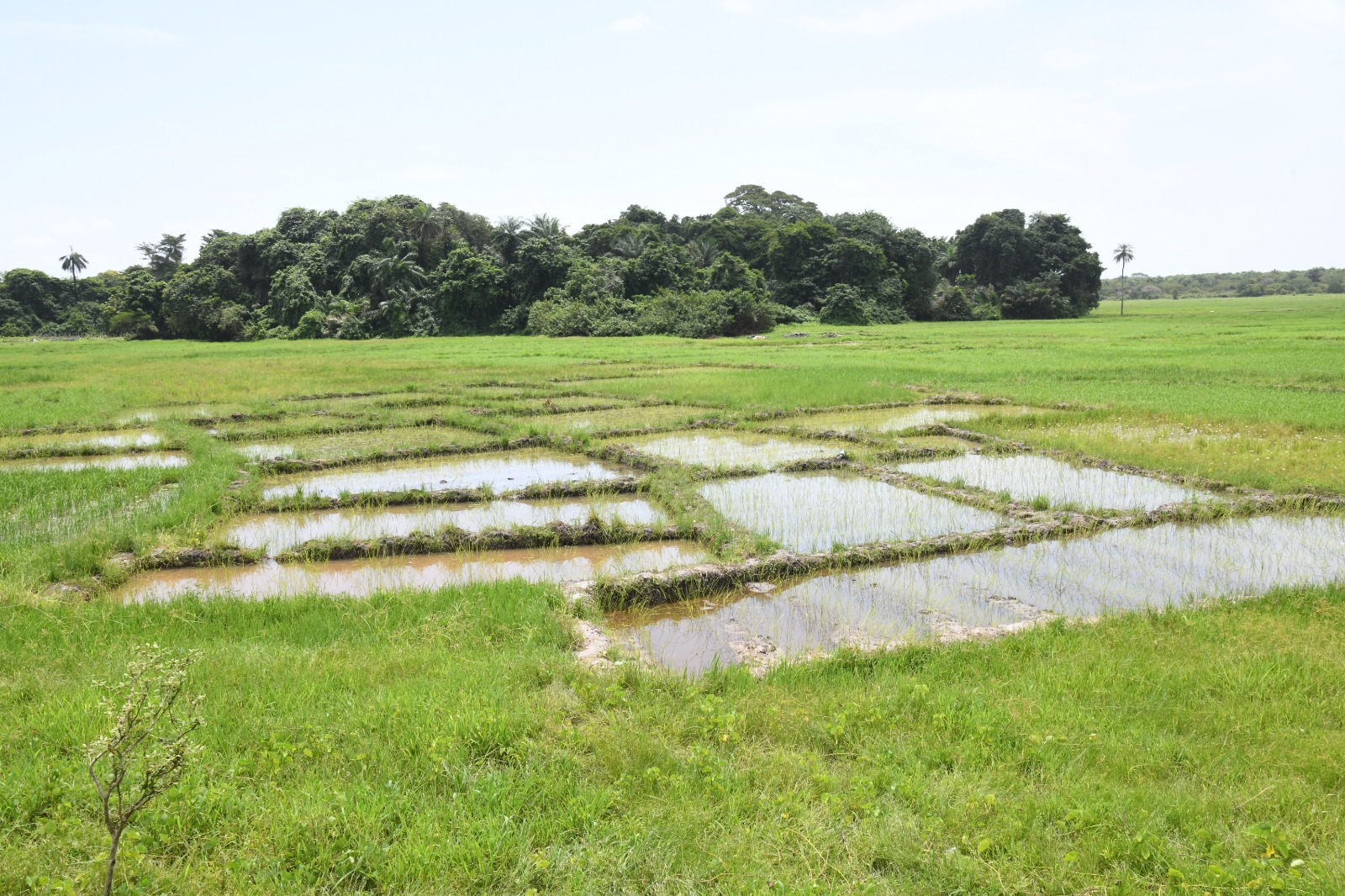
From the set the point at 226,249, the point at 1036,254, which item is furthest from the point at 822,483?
the point at 1036,254

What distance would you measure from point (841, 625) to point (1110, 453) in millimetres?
6260

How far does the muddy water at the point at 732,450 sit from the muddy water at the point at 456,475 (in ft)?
3.19

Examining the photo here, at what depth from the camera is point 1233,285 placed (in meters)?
103

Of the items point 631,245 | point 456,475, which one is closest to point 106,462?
point 456,475

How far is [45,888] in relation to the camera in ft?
7.70

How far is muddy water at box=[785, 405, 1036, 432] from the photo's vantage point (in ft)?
41.0

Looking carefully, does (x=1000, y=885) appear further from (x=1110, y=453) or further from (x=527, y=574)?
(x=1110, y=453)

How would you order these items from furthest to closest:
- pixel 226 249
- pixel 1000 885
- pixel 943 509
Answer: pixel 226 249 → pixel 943 509 → pixel 1000 885

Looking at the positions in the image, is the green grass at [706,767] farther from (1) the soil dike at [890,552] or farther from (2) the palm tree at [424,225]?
(2) the palm tree at [424,225]

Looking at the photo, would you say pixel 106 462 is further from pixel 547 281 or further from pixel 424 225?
pixel 424 225

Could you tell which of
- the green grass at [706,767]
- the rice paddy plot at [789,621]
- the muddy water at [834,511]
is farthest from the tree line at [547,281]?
the green grass at [706,767]

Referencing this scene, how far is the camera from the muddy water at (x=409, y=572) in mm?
5859

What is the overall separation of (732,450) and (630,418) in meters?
3.01

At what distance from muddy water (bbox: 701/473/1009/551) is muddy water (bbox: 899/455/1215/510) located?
2.71ft
